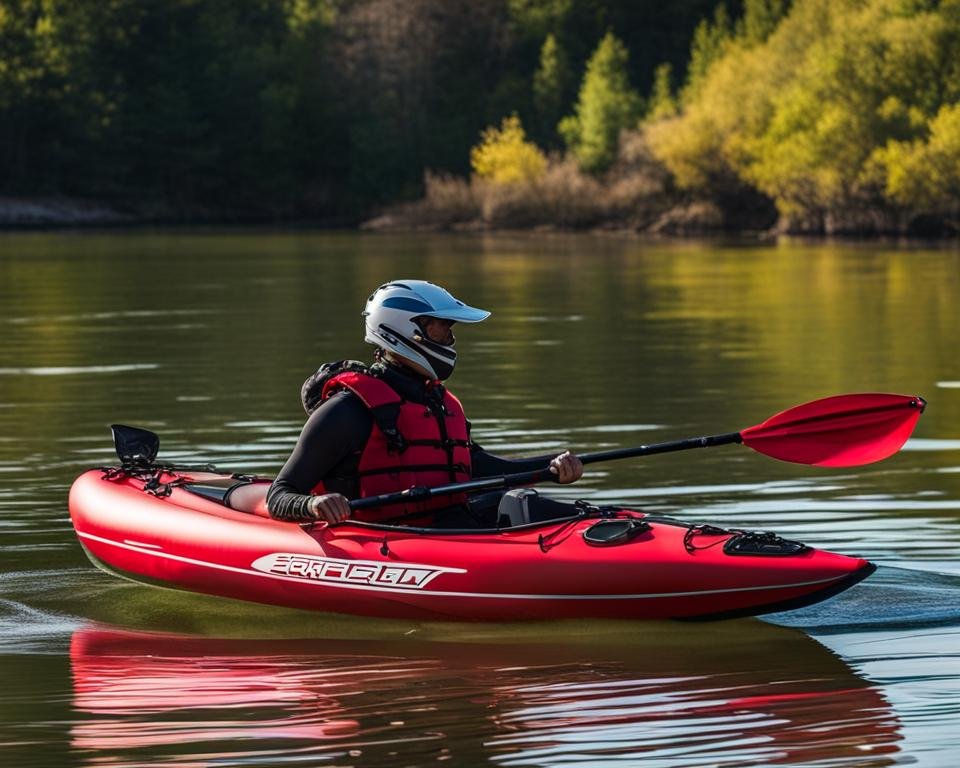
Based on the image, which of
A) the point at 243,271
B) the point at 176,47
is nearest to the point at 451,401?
the point at 243,271

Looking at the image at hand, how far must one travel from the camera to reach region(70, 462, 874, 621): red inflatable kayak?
8203 millimetres

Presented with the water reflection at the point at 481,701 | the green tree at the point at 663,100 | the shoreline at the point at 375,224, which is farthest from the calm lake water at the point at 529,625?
the green tree at the point at 663,100

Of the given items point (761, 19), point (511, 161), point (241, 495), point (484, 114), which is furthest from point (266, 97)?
point (241, 495)

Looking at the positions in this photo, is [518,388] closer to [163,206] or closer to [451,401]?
[451,401]

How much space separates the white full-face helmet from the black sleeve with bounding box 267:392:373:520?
0.31 metres

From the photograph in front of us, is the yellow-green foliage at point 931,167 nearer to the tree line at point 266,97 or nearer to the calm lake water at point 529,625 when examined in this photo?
the calm lake water at point 529,625

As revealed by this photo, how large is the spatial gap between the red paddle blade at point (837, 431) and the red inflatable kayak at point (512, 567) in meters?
0.89

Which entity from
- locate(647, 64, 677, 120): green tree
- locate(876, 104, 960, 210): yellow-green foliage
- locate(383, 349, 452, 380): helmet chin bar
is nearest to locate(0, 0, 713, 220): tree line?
locate(647, 64, 677, 120): green tree

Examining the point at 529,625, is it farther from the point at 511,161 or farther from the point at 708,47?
the point at 708,47

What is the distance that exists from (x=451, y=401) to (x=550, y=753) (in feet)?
8.52

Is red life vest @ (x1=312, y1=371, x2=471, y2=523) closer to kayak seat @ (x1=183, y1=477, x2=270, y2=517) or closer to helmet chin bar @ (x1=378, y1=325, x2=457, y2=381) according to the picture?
helmet chin bar @ (x1=378, y1=325, x2=457, y2=381)

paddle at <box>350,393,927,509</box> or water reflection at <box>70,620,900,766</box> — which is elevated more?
paddle at <box>350,393,927,509</box>

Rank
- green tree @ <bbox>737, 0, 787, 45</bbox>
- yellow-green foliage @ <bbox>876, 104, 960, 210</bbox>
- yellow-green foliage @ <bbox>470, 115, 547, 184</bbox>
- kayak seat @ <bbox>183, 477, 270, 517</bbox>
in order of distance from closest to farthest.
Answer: kayak seat @ <bbox>183, 477, 270, 517</bbox>
yellow-green foliage @ <bbox>876, 104, 960, 210</bbox>
yellow-green foliage @ <bbox>470, 115, 547, 184</bbox>
green tree @ <bbox>737, 0, 787, 45</bbox>

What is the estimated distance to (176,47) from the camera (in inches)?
3967
